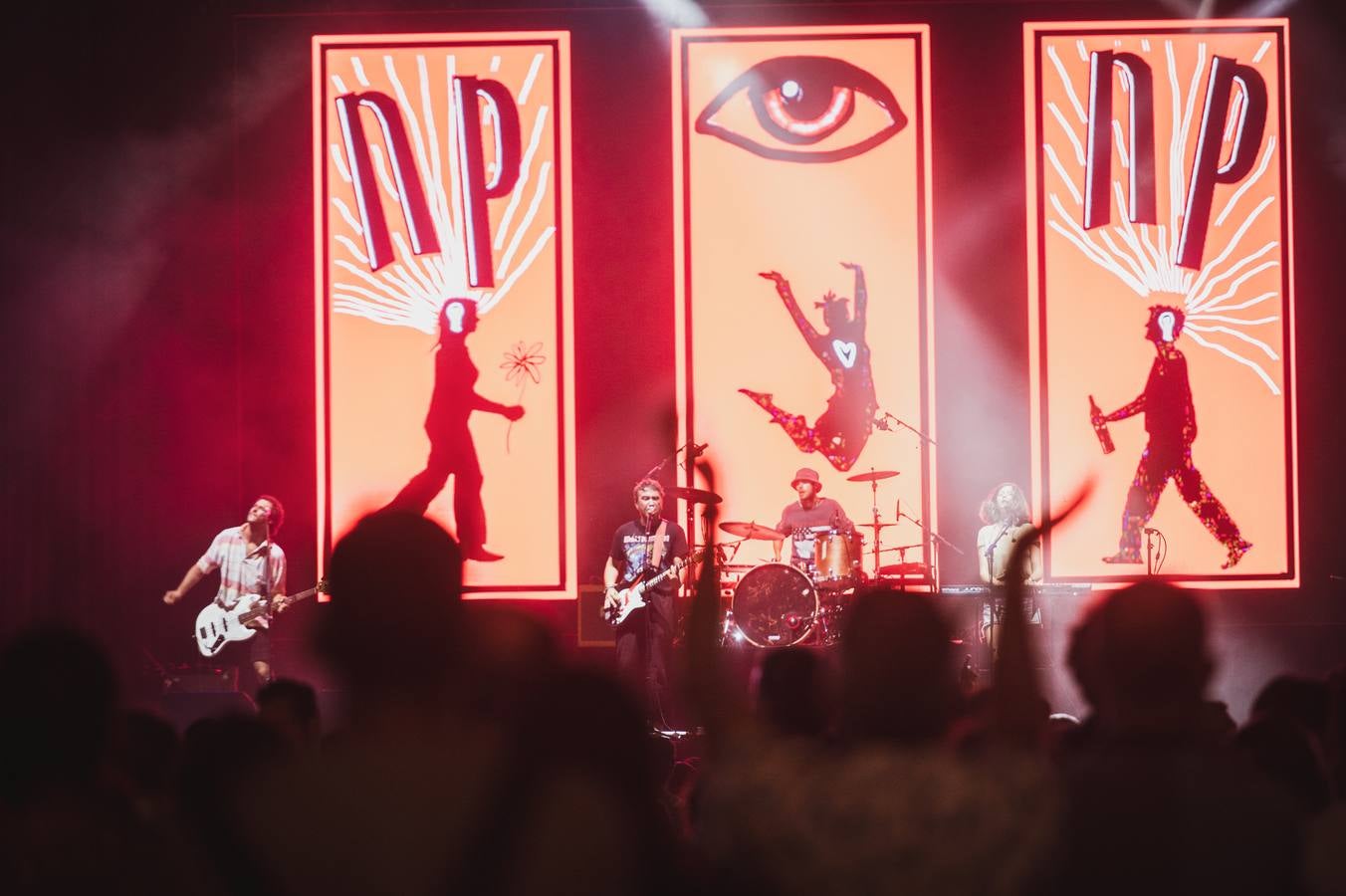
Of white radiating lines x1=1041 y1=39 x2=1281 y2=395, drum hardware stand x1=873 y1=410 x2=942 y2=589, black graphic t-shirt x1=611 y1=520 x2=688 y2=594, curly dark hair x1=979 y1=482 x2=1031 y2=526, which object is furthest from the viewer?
white radiating lines x1=1041 y1=39 x2=1281 y2=395

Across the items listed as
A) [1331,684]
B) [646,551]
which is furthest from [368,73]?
[1331,684]

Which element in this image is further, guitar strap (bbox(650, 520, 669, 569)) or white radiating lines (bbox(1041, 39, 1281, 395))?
white radiating lines (bbox(1041, 39, 1281, 395))

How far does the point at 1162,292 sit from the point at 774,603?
4175 millimetres

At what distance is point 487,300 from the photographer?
36.5 ft

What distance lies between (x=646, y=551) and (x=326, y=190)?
4.09 meters

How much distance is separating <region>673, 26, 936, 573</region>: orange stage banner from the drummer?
0.40 metres

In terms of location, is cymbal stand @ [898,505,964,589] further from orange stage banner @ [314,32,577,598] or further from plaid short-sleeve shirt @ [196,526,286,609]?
plaid short-sleeve shirt @ [196,526,286,609]

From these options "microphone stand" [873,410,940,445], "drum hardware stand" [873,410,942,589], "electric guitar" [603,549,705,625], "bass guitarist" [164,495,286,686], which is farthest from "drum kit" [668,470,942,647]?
"bass guitarist" [164,495,286,686]

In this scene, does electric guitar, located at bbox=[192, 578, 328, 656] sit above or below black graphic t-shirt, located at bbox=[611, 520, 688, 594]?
below

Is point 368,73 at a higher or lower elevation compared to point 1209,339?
higher

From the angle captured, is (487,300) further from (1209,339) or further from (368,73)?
(1209,339)

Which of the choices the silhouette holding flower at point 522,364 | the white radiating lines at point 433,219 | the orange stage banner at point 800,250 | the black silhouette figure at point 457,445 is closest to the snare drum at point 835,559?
the orange stage banner at point 800,250

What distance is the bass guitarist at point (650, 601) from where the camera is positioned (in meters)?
9.79

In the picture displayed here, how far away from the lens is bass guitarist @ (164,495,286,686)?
33.2 feet
